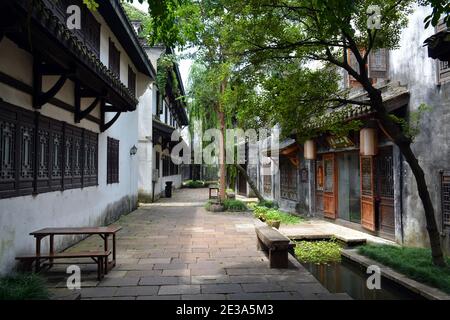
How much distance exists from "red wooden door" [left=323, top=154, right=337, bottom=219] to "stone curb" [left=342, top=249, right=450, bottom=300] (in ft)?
15.9

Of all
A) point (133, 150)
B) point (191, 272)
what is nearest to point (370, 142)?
point (191, 272)

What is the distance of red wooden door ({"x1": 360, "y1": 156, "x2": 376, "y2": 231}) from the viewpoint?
9695 mm

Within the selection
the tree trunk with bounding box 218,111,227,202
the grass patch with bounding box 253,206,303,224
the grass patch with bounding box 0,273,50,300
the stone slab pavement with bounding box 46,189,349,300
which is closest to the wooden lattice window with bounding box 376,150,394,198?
the grass patch with bounding box 253,206,303,224

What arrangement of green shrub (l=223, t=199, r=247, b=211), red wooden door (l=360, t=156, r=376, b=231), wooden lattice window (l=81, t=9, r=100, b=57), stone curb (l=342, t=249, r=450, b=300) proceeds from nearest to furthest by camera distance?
stone curb (l=342, t=249, r=450, b=300) → wooden lattice window (l=81, t=9, r=100, b=57) → red wooden door (l=360, t=156, r=376, b=231) → green shrub (l=223, t=199, r=247, b=211)

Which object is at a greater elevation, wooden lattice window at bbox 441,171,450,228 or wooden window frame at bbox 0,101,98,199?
wooden window frame at bbox 0,101,98,199

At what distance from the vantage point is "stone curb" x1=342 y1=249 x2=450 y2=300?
479 centimetres

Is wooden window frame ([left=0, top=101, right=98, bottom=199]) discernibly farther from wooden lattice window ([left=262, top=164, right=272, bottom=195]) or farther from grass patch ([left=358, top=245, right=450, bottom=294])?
wooden lattice window ([left=262, top=164, right=272, bottom=195])

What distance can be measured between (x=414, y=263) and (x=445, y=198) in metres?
1.93

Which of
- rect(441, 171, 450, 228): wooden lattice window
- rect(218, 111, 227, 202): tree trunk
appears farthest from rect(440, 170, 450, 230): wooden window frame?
rect(218, 111, 227, 202): tree trunk

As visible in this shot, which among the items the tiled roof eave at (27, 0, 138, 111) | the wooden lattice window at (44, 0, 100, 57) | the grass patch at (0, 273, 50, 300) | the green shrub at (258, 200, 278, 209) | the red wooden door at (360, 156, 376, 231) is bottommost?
the green shrub at (258, 200, 278, 209)

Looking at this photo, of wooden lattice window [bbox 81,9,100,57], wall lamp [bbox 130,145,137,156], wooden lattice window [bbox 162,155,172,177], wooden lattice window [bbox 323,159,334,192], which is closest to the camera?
wooden lattice window [bbox 81,9,100,57]

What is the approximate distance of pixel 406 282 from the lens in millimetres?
5410

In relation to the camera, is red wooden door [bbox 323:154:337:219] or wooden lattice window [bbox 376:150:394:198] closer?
wooden lattice window [bbox 376:150:394:198]
